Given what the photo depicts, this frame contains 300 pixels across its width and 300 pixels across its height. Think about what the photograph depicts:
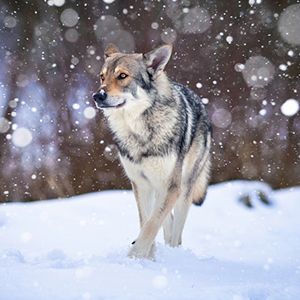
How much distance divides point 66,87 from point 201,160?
374cm

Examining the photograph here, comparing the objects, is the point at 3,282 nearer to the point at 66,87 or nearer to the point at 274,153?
the point at 66,87

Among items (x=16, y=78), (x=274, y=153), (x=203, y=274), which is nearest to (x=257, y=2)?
(x=274, y=153)

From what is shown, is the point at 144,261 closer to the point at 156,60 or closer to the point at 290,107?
the point at 156,60

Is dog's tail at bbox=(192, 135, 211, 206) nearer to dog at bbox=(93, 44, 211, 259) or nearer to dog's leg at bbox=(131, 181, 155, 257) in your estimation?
dog at bbox=(93, 44, 211, 259)

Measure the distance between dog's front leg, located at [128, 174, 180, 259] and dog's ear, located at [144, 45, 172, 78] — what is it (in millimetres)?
960

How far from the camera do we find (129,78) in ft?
13.8

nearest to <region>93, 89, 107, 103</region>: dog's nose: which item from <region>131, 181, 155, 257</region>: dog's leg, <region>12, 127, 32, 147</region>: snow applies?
<region>131, 181, 155, 257</region>: dog's leg

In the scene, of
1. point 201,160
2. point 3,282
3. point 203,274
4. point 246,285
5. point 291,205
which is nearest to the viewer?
point 3,282

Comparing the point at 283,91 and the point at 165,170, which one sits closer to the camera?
the point at 165,170

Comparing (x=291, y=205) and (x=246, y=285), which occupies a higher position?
(x=246, y=285)

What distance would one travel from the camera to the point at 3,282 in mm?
2791

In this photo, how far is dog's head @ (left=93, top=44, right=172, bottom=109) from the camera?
409 centimetres

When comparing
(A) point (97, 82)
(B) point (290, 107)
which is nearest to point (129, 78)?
(A) point (97, 82)

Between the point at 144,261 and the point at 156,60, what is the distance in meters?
1.80
